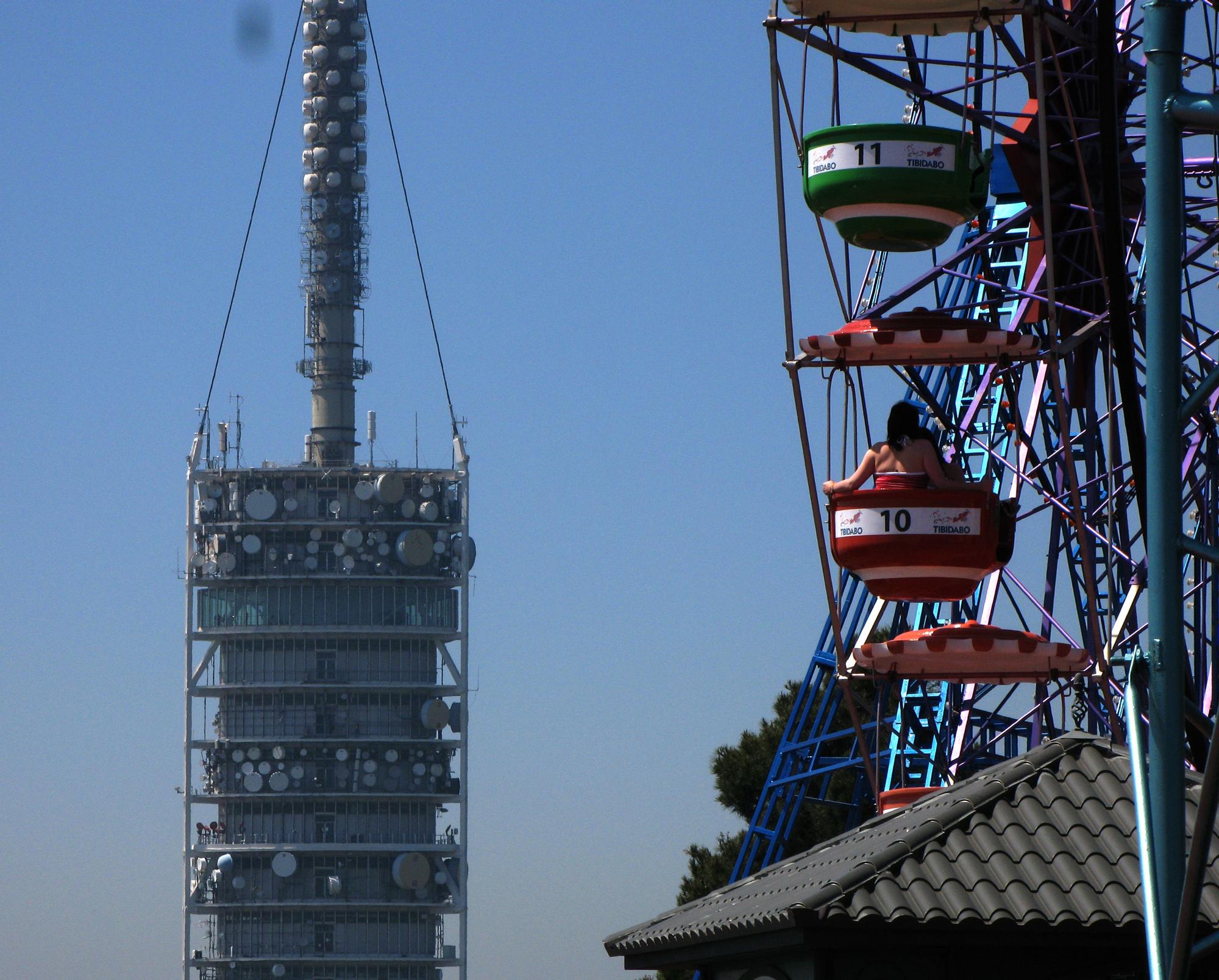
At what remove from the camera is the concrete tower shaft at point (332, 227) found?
447ft

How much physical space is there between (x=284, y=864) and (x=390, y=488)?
74.3 feet

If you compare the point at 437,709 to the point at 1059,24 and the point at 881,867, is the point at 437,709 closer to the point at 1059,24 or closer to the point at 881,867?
the point at 1059,24

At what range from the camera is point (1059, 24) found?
23.4m

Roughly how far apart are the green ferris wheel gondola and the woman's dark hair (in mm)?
1792

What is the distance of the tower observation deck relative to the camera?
130 m

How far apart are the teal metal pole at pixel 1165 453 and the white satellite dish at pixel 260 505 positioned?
12343 cm

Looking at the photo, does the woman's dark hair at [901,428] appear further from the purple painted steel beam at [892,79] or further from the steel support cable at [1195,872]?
the steel support cable at [1195,872]

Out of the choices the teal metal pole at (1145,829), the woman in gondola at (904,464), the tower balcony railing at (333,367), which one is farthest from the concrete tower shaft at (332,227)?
the teal metal pole at (1145,829)

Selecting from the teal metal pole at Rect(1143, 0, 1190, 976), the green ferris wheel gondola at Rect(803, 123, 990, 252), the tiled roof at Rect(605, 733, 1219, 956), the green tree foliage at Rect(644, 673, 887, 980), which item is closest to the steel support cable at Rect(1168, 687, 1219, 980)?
the teal metal pole at Rect(1143, 0, 1190, 976)

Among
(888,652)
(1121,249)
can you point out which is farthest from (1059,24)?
(1121,249)

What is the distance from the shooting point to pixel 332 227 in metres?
137

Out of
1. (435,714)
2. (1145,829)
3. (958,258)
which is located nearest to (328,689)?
(435,714)

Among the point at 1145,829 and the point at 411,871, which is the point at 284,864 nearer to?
the point at 411,871

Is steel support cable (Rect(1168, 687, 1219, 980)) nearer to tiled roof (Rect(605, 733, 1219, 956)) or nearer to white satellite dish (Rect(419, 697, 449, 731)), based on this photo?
tiled roof (Rect(605, 733, 1219, 956))
